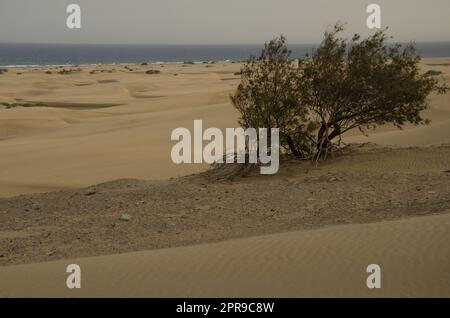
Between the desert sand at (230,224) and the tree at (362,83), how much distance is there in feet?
3.40

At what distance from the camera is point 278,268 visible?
258 inches

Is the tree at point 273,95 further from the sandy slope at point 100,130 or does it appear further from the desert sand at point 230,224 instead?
the sandy slope at point 100,130

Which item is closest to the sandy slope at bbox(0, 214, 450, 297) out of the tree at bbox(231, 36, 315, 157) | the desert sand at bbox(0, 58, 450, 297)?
the desert sand at bbox(0, 58, 450, 297)

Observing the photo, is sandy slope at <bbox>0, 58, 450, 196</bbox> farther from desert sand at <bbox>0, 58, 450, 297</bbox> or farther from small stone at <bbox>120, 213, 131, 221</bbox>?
small stone at <bbox>120, 213, 131, 221</bbox>

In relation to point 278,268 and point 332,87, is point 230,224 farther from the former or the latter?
point 332,87

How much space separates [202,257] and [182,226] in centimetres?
231

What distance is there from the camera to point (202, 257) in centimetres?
702

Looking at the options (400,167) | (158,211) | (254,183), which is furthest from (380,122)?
(158,211)

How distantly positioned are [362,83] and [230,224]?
575cm

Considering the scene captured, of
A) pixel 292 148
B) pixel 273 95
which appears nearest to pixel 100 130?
pixel 292 148

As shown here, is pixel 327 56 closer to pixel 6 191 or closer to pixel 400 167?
pixel 400 167

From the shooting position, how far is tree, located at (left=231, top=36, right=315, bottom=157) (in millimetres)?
13227

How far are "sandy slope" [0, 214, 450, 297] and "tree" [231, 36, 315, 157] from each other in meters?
5.91
